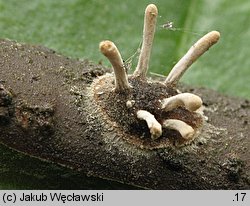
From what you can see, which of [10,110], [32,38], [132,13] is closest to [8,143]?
[10,110]

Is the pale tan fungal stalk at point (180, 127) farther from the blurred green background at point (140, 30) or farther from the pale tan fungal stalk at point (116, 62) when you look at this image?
the blurred green background at point (140, 30)

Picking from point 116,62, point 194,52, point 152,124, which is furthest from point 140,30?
point 152,124

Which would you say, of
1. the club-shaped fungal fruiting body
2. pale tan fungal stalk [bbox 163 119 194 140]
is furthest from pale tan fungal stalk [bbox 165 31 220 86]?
pale tan fungal stalk [bbox 163 119 194 140]

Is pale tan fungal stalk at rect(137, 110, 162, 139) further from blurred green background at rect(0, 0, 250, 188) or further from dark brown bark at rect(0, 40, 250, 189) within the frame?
blurred green background at rect(0, 0, 250, 188)

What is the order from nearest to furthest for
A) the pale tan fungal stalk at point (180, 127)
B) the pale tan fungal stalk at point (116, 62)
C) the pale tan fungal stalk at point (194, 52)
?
1. the pale tan fungal stalk at point (116, 62)
2. the pale tan fungal stalk at point (180, 127)
3. the pale tan fungal stalk at point (194, 52)

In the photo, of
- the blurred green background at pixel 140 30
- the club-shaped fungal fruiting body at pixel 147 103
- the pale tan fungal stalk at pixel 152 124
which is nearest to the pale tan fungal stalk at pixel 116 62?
the club-shaped fungal fruiting body at pixel 147 103

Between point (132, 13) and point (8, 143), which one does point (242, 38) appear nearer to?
point (132, 13)

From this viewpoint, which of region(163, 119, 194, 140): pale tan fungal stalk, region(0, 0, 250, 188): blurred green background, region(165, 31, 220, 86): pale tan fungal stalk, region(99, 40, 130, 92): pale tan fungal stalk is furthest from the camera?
region(0, 0, 250, 188): blurred green background
